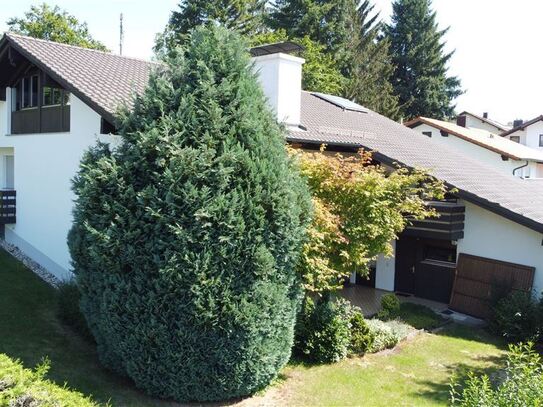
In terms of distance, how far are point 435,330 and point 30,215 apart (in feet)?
40.2

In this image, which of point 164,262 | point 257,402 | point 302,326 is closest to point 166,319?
point 164,262

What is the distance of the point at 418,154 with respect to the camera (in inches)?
703

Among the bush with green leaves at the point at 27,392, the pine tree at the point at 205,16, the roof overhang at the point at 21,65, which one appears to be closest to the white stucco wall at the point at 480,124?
the pine tree at the point at 205,16

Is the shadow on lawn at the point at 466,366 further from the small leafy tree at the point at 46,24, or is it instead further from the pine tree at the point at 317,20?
the pine tree at the point at 317,20

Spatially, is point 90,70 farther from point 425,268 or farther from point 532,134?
point 532,134

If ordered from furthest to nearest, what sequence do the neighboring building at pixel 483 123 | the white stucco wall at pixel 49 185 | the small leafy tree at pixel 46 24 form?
the neighboring building at pixel 483 123 → the small leafy tree at pixel 46 24 → the white stucco wall at pixel 49 185

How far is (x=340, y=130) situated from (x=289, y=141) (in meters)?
3.18

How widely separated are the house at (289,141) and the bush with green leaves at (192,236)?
4.01m

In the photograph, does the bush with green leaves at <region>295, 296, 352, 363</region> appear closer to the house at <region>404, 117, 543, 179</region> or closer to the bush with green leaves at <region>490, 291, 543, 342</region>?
the bush with green leaves at <region>490, 291, 543, 342</region>

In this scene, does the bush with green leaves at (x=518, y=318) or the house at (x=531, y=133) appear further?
the house at (x=531, y=133)

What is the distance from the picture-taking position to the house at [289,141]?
13398 mm

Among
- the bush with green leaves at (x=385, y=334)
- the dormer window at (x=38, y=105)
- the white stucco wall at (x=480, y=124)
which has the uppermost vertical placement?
the white stucco wall at (x=480, y=124)

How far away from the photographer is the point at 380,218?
33.7ft

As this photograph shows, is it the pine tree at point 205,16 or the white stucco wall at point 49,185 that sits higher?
the pine tree at point 205,16
